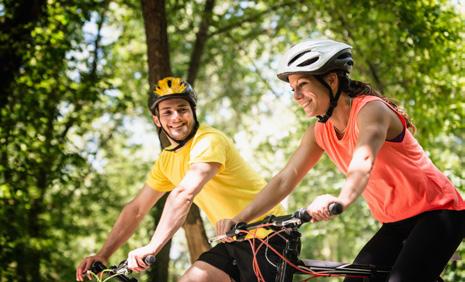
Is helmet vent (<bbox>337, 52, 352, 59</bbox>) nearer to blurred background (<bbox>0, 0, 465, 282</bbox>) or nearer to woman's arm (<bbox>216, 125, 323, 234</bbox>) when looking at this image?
woman's arm (<bbox>216, 125, 323, 234</bbox>)

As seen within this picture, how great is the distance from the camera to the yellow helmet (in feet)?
15.3

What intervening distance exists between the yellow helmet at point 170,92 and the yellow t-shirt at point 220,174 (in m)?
0.25

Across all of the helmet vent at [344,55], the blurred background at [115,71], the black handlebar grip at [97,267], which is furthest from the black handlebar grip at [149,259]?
the blurred background at [115,71]

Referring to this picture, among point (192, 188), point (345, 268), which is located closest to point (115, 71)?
point (192, 188)

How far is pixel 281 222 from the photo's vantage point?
339 centimetres

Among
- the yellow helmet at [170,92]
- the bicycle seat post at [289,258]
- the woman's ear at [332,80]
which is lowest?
the bicycle seat post at [289,258]

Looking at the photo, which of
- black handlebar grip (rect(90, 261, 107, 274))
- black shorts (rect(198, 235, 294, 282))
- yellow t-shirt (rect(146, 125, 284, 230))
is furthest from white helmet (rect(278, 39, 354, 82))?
black handlebar grip (rect(90, 261, 107, 274))

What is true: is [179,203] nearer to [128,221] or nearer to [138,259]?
[138,259]

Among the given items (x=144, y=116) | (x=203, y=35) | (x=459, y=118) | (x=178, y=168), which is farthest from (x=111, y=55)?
(x=178, y=168)

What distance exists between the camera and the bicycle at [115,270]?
12.6ft

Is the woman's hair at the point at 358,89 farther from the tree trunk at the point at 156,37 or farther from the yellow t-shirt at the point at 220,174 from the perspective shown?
the tree trunk at the point at 156,37

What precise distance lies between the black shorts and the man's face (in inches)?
32.7

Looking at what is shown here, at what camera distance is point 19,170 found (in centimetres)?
870

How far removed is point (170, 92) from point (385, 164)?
1.65 meters
